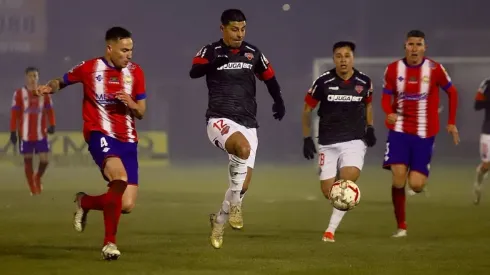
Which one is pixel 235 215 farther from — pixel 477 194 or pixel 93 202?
pixel 477 194

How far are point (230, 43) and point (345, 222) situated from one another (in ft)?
10.5

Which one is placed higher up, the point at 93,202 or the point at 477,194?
the point at 93,202

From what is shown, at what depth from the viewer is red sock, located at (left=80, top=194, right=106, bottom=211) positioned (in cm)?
749

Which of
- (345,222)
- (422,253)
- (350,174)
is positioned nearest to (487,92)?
(345,222)

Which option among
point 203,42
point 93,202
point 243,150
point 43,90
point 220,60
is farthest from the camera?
point 203,42

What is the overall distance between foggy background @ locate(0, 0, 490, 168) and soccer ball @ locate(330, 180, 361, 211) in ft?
63.8

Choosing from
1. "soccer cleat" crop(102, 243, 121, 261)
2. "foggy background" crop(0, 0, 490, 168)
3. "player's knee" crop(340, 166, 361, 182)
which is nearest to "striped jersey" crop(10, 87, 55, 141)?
"player's knee" crop(340, 166, 361, 182)

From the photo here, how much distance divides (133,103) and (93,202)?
869 mm

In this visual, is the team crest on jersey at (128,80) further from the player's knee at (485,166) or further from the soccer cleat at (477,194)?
the player's knee at (485,166)

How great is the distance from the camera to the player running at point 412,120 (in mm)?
9227

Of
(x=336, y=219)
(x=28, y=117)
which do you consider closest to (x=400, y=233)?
(x=336, y=219)

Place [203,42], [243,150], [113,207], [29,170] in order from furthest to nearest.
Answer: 1. [203,42]
2. [29,170]
3. [243,150]
4. [113,207]

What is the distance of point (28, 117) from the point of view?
48.3 feet

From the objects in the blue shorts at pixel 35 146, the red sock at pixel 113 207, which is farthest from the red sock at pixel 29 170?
the red sock at pixel 113 207
